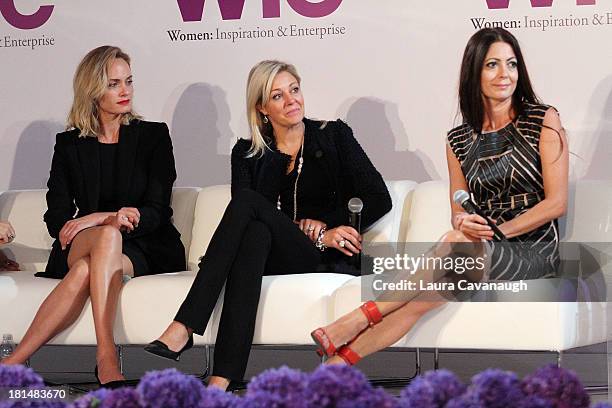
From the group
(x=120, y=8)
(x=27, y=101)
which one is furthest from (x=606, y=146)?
(x=27, y=101)

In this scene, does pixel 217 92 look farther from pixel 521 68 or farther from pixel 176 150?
pixel 521 68

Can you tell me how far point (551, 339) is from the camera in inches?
133

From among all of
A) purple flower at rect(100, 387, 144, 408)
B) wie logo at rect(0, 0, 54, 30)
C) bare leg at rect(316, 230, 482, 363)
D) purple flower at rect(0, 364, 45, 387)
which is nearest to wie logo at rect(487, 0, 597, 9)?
bare leg at rect(316, 230, 482, 363)

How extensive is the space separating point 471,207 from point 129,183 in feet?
4.84

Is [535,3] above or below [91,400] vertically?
above

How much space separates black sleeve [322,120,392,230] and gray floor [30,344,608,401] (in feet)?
2.57

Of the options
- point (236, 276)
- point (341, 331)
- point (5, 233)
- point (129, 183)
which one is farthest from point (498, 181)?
point (5, 233)

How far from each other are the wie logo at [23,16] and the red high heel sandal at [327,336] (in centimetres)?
268

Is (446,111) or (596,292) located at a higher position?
(446,111)

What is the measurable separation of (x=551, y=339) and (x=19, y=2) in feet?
10.7

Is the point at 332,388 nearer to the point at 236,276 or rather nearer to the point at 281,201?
the point at 236,276

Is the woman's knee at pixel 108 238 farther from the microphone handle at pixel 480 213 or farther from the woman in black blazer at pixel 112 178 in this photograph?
the microphone handle at pixel 480 213

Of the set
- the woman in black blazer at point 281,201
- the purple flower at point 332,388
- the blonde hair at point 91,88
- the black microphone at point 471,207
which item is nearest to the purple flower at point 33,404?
the purple flower at point 332,388

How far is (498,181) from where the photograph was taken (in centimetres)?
369
